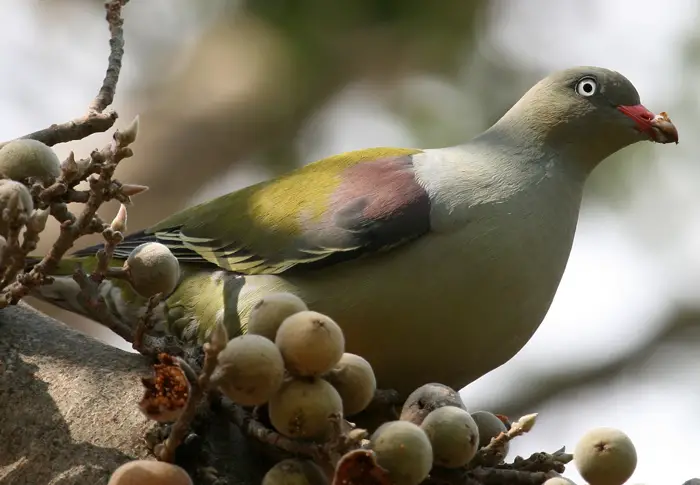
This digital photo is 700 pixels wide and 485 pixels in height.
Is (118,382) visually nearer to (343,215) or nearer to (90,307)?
(90,307)

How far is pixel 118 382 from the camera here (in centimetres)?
196

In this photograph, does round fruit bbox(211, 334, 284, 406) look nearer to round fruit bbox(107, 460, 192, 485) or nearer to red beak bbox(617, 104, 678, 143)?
round fruit bbox(107, 460, 192, 485)

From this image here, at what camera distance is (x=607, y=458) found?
1.79m

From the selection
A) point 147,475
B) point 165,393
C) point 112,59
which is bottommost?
point 147,475

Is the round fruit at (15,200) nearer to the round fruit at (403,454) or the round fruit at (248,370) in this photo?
the round fruit at (248,370)

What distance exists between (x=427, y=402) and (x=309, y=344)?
0.39 metres

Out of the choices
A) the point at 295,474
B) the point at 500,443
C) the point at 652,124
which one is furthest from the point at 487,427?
the point at 652,124

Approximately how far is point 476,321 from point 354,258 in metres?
0.35

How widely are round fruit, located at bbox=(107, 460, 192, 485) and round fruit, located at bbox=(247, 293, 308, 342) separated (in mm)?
294

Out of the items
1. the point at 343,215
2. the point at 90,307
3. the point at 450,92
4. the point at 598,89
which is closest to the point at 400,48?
the point at 450,92

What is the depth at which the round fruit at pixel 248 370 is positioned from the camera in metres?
1.52

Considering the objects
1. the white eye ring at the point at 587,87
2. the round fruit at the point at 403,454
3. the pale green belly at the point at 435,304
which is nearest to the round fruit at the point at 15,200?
the round fruit at the point at 403,454

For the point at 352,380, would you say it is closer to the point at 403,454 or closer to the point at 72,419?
the point at 403,454

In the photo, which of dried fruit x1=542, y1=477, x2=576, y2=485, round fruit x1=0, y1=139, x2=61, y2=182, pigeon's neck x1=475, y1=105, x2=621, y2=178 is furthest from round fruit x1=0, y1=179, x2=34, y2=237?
pigeon's neck x1=475, y1=105, x2=621, y2=178
